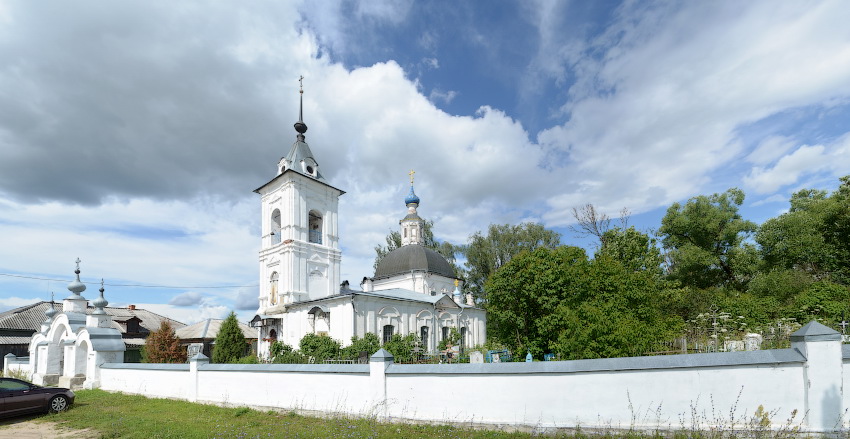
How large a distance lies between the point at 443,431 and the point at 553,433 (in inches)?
77.9

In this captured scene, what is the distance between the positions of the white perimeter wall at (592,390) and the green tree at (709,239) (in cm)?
2599

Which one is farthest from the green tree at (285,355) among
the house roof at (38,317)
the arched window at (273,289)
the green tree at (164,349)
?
the house roof at (38,317)

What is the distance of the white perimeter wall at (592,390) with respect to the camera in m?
6.51

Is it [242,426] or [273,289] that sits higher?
[273,289]

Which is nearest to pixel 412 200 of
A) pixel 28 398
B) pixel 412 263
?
pixel 412 263

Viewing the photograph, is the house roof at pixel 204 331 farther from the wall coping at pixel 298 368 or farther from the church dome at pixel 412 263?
the wall coping at pixel 298 368

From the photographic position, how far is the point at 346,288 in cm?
2872

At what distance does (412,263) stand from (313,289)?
8512 mm

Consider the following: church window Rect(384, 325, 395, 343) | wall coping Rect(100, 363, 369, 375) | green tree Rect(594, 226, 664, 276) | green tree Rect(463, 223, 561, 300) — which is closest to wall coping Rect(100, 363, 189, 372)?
wall coping Rect(100, 363, 369, 375)

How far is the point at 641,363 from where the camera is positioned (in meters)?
7.30

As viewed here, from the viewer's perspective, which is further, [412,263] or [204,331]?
[412,263]

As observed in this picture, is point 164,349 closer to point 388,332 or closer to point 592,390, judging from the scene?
point 388,332

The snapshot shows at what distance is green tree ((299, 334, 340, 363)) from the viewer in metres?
18.4

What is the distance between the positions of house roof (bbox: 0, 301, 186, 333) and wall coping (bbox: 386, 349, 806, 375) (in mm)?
24736
